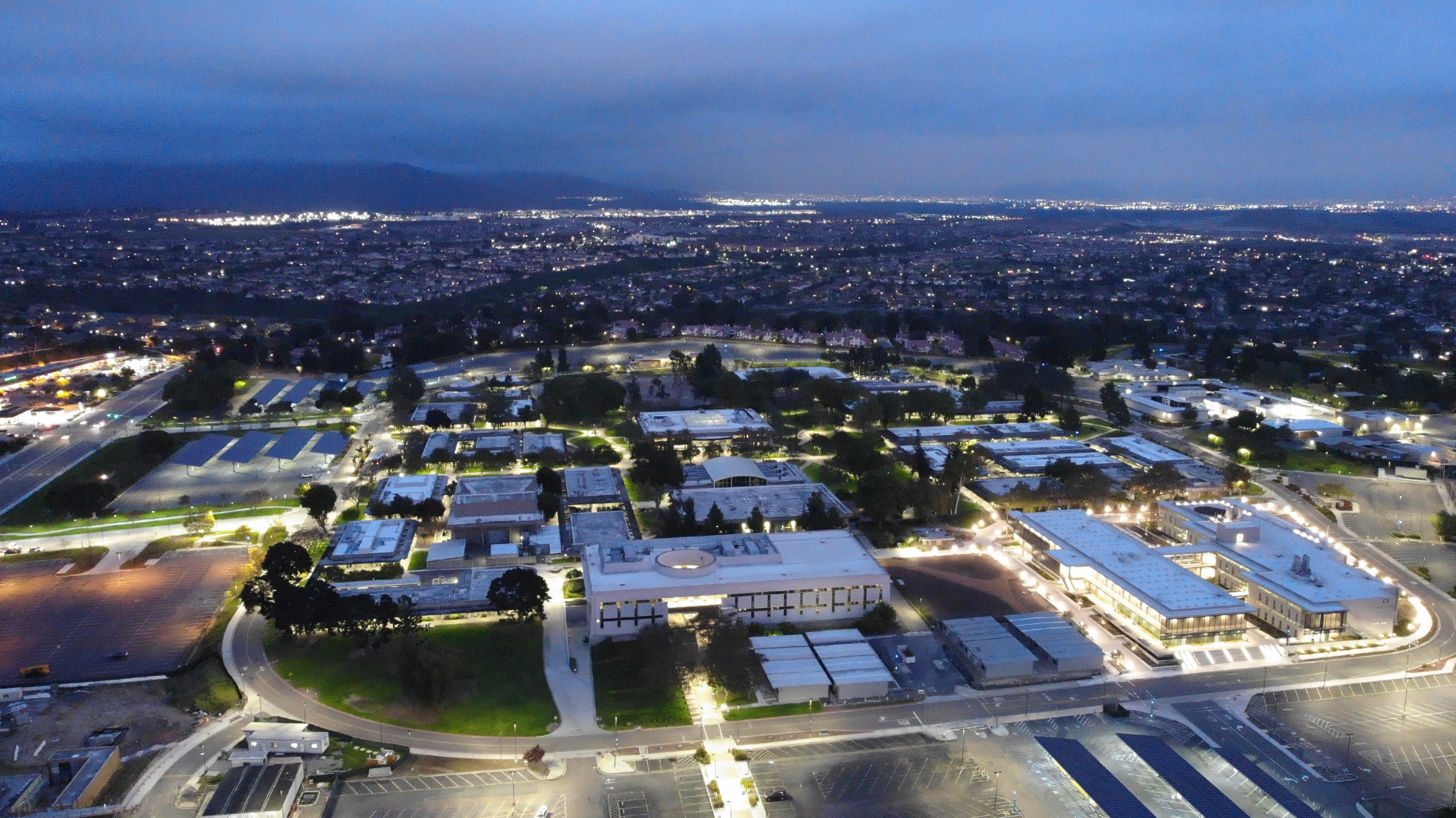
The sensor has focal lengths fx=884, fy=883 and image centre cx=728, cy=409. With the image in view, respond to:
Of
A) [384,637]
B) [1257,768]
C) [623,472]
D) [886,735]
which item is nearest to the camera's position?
[1257,768]

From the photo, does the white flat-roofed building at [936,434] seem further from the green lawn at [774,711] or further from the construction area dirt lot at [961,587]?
the green lawn at [774,711]

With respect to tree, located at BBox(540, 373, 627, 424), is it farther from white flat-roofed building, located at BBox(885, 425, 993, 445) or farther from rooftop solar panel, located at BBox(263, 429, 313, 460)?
white flat-roofed building, located at BBox(885, 425, 993, 445)

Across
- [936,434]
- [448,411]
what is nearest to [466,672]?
[448,411]

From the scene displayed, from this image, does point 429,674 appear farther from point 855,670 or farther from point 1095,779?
point 1095,779

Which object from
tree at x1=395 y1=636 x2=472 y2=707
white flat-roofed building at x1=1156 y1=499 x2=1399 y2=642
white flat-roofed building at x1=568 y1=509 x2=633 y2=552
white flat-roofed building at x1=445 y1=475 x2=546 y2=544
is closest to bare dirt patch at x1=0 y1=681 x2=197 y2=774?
tree at x1=395 y1=636 x2=472 y2=707

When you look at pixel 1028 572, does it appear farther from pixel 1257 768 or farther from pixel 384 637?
pixel 384 637

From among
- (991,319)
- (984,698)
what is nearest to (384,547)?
(984,698)
